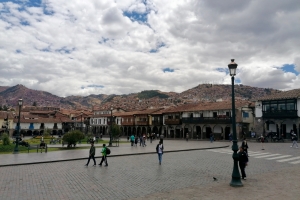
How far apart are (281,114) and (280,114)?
0.45 feet

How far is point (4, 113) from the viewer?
232 feet

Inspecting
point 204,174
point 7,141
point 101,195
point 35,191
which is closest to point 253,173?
point 204,174

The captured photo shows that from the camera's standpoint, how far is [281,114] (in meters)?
36.8

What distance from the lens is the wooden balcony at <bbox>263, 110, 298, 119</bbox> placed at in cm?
3547

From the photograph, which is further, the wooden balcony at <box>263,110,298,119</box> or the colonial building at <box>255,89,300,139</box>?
the colonial building at <box>255,89,300,139</box>

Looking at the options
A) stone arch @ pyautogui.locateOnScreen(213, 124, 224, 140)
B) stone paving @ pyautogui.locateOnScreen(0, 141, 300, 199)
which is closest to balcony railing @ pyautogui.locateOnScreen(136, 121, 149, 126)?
stone arch @ pyautogui.locateOnScreen(213, 124, 224, 140)

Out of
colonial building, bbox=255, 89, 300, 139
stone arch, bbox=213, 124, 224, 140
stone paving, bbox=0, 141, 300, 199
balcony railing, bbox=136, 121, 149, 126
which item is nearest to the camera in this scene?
stone paving, bbox=0, 141, 300, 199

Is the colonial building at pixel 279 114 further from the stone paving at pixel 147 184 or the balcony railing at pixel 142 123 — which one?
the balcony railing at pixel 142 123

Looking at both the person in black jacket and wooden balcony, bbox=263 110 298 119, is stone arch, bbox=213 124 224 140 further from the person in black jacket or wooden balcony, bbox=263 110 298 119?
the person in black jacket

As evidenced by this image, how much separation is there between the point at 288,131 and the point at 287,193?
33203 mm

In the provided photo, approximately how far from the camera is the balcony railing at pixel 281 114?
35456 mm

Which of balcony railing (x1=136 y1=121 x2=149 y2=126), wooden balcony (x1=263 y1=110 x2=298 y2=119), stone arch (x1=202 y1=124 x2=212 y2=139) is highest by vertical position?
wooden balcony (x1=263 y1=110 x2=298 y2=119)

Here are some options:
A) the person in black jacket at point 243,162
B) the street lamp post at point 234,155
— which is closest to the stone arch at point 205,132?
the person in black jacket at point 243,162

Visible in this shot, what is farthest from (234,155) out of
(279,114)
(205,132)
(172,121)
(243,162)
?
(172,121)
